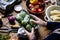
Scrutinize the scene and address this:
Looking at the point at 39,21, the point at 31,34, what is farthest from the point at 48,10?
the point at 31,34

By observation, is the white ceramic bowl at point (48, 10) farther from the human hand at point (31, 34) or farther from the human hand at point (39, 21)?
the human hand at point (31, 34)

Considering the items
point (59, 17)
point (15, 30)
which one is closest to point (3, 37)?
point (15, 30)

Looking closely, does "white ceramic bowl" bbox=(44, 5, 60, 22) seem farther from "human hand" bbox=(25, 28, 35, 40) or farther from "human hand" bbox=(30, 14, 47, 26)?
"human hand" bbox=(25, 28, 35, 40)

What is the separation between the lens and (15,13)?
1.43 meters

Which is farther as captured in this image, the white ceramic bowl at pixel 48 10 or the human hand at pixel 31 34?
the white ceramic bowl at pixel 48 10

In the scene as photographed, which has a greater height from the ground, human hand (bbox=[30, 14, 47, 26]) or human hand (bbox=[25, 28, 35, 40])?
human hand (bbox=[30, 14, 47, 26])

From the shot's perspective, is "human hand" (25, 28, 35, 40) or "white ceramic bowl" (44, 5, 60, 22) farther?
"white ceramic bowl" (44, 5, 60, 22)

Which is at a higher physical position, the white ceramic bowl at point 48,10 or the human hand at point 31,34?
the white ceramic bowl at point 48,10

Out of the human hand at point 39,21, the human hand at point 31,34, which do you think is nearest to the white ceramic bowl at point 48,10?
the human hand at point 39,21

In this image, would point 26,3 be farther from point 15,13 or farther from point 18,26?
point 18,26

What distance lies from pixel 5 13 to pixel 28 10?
0.62ft

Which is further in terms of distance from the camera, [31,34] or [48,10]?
[48,10]

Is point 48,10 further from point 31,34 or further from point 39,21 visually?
point 31,34

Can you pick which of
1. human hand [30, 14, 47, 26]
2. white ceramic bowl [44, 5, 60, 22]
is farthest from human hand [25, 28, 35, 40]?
white ceramic bowl [44, 5, 60, 22]
